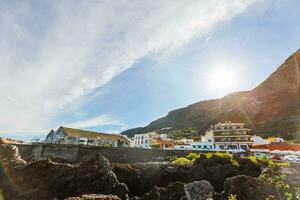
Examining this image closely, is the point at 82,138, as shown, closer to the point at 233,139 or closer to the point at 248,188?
the point at 233,139

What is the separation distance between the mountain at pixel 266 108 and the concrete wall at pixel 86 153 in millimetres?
64822

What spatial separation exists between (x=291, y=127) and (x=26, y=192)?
315ft

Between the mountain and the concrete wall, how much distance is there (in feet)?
213

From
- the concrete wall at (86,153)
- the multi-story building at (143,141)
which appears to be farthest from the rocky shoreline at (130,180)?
the multi-story building at (143,141)

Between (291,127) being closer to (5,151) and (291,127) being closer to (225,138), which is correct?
(225,138)

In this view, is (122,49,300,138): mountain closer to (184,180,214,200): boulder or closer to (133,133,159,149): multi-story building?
(133,133,159,149): multi-story building

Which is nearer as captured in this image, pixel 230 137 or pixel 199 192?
pixel 199 192

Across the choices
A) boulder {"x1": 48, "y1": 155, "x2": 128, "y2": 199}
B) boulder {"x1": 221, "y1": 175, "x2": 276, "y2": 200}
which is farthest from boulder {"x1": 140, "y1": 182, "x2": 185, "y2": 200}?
boulder {"x1": 221, "y1": 175, "x2": 276, "y2": 200}

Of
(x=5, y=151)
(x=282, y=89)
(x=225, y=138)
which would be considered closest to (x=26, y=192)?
(x=5, y=151)

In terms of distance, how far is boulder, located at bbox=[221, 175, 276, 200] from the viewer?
7684mm

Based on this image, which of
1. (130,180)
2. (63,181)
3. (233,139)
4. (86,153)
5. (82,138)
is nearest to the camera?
(63,181)

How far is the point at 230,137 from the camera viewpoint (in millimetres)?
52438

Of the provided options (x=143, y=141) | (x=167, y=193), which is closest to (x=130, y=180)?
(x=167, y=193)

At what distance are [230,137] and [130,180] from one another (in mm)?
45640
